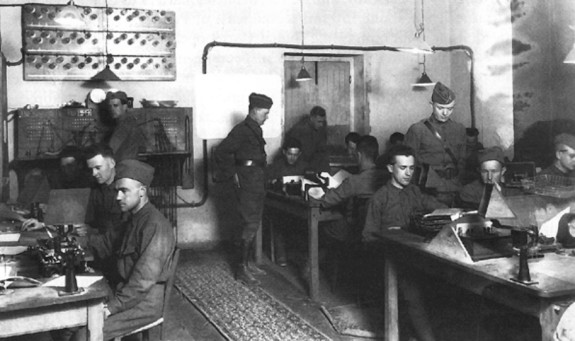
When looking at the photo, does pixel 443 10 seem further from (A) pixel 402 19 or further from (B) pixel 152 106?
(B) pixel 152 106

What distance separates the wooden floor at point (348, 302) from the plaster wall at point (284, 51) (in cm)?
291

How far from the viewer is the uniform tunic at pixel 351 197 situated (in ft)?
19.7

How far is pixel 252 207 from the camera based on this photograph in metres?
7.21

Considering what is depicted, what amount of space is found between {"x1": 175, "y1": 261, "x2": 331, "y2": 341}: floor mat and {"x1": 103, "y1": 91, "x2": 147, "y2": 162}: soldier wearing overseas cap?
168cm

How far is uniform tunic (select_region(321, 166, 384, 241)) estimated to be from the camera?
6000 mm

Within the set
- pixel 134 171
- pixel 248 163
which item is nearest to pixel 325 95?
pixel 248 163

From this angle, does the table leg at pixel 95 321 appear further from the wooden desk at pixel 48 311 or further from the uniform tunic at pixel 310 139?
the uniform tunic at pixel 310 139

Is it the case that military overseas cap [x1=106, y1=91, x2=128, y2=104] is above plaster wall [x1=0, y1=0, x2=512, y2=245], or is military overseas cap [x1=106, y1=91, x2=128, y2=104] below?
below

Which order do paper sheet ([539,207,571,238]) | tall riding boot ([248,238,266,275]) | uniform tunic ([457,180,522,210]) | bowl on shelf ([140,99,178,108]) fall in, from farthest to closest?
bowl on shelf ([140,99,178,108])
tall riding boot ([248,238,266,275])
uniform tunic ([457,180,522,210])
paper sheet ([539,207,571,238])

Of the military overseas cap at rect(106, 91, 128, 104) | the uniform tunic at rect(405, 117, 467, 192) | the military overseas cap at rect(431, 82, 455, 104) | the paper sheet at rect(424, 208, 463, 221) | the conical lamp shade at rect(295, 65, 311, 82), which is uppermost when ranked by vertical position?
the conical lamp shade at rect(295, 65, 311, 82)

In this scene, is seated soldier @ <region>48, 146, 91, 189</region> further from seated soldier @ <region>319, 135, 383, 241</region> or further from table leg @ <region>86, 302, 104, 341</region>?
table leg @ <region>86, 302, 104, 341</region>

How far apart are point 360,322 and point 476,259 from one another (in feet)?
6.96

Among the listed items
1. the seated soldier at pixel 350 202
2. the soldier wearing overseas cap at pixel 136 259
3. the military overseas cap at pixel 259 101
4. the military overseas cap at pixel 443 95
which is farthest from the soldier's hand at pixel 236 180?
the soldier wearing overseas cap at pixel 136 259

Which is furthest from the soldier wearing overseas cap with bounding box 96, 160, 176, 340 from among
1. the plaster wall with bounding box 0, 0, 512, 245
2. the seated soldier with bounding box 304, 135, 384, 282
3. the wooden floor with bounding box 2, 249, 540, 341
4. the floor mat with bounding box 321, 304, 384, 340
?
the plaster wall with bounding box 0, 0, 512, 245
